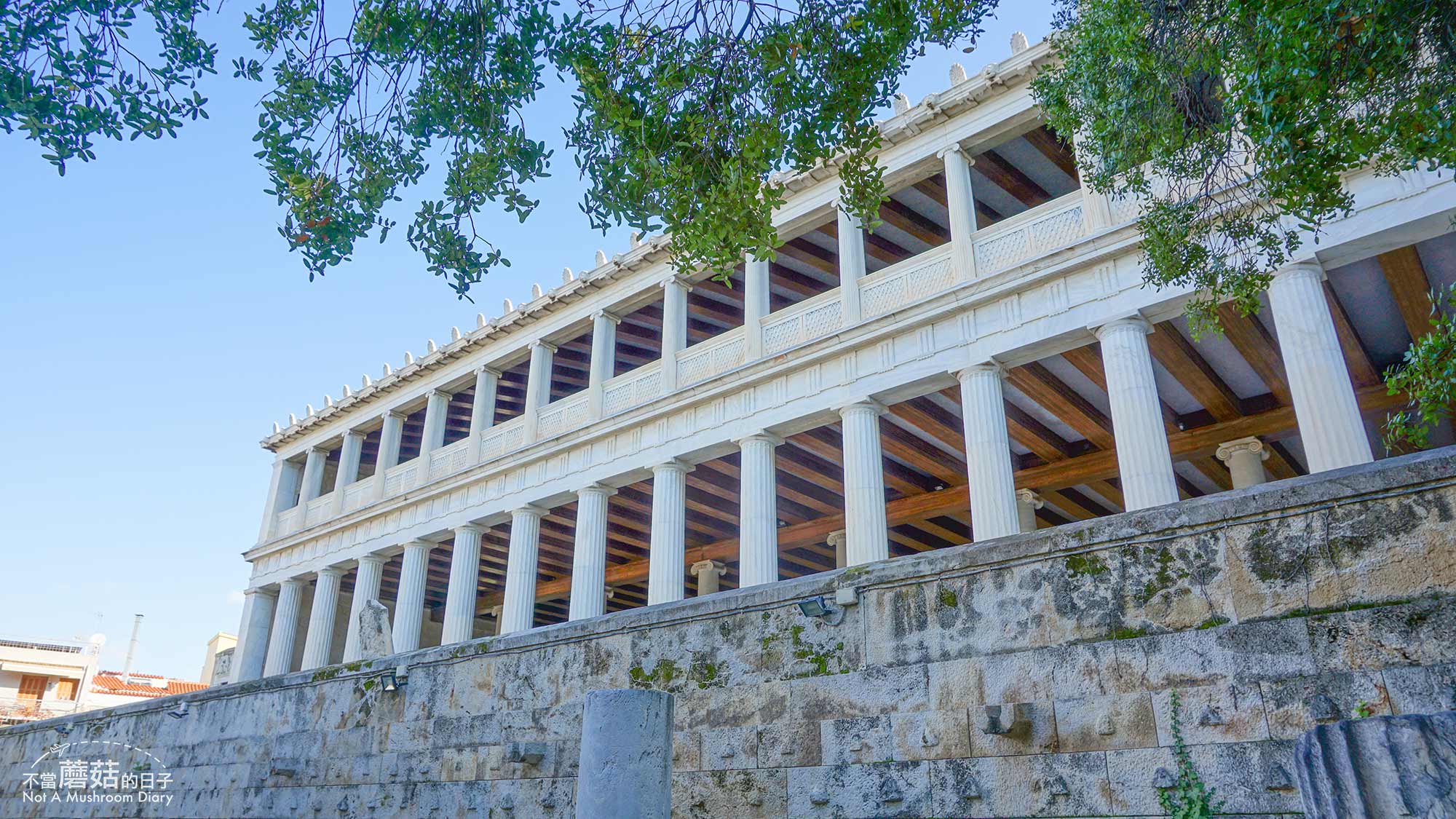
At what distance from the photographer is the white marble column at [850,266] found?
15492mm

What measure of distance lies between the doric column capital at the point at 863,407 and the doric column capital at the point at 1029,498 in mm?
3817

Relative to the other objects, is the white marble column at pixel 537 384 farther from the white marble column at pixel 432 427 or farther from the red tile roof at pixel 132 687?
the red tile roof at pixel 132 687

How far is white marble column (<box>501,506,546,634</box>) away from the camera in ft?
59.8

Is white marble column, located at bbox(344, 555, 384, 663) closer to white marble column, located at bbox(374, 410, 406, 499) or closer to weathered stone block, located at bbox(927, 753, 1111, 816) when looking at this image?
white marble column, located at bbox(374, 410, 406, 499)

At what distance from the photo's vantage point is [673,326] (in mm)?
18297

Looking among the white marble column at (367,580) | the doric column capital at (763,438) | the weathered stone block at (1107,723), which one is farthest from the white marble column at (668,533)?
the weathered stone block at (1107,723)

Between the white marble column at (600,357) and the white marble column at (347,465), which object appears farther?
the white marble column at (347,465)

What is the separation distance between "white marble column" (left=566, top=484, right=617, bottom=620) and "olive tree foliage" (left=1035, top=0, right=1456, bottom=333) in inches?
456

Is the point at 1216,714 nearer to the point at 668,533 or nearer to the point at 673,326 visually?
the point at 668,533

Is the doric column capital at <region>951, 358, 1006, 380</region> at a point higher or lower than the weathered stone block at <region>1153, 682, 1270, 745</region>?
higher

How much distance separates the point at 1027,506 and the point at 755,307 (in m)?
6.05

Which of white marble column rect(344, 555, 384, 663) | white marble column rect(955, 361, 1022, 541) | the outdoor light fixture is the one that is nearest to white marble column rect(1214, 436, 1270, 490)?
white marble column rect(955, 361, 1022, 541)

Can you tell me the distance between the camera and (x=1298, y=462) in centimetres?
1667

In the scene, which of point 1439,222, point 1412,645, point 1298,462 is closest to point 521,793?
point 1412,645
